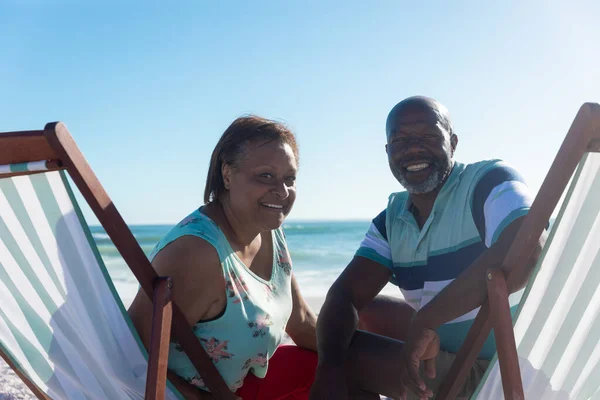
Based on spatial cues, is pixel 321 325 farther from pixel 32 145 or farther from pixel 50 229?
pixel 32 145

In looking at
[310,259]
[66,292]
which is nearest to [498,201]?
[66,292]

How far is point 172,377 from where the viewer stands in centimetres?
238

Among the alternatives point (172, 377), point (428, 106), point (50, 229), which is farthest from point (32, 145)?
point (428, 106)

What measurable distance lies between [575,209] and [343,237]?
26634 mm

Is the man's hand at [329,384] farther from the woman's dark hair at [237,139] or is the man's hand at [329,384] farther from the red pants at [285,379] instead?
the woman's dark hair at [237,139]

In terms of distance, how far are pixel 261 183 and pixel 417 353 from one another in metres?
0.98

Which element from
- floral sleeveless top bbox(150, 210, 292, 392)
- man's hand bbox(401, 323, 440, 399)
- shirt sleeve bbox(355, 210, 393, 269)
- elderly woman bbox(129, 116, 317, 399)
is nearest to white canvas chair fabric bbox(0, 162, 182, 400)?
elderly woman bbox(129, 116, 317, 399)

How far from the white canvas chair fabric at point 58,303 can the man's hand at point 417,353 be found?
0.89 m

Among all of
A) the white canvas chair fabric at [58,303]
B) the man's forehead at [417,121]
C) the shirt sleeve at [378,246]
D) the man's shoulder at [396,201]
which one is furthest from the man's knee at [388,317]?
the white canvas chair fabric at [58,303]

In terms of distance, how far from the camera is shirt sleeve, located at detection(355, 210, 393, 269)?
2.95 meters

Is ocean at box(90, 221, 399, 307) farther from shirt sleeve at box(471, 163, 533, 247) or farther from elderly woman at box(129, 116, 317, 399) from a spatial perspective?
shirt sleeve at box(471, 163, 533, 247)

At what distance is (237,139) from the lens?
8.80 ft

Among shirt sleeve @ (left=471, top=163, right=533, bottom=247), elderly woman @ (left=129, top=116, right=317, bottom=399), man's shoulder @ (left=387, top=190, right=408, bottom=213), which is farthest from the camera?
man's shoulder @ (left=387, top=190, right=408, bottom=213)

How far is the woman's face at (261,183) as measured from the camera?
267cm
